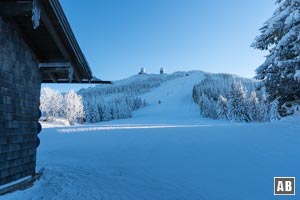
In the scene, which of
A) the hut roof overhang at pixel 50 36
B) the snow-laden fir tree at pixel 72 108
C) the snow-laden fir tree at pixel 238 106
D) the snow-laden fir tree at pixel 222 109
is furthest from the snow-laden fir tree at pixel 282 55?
the snow-laden fir tree at pixel 72 108

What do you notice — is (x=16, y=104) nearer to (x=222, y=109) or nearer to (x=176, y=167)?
(x=176, y=167)

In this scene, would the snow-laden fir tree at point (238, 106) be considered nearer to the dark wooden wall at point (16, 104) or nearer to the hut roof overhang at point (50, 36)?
the hut roof overhang at point (50, 36)

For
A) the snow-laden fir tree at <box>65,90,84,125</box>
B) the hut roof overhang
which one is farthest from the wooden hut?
the snow-laden fir tree at <box>65,90,84,125</box>

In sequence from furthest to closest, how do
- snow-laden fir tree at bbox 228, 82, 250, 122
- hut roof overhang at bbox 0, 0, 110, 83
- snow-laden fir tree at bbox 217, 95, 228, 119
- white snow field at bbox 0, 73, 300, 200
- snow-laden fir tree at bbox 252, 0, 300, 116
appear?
snow-laden fir tree at bbox 217, 95, 228, 119 < snow-laden fir tree at bbox 228, 82, 250, 122 < snow-laden fir tree at bbox 252, 0, 300, 116 < white snow field at bbox 0, 73, 300, 200 < hut roof overhang at bbox 0, 0, 110, 83

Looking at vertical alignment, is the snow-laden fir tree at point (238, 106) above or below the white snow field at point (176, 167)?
above

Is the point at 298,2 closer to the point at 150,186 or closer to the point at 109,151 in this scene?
the point at 150,186

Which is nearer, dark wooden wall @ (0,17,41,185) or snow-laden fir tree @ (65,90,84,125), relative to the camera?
dark wooden wall @ (0,17,41,185)

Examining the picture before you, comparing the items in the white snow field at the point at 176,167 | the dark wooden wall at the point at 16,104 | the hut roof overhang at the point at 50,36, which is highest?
the hut roof overhang at the point at 50,36

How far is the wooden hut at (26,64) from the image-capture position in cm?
691

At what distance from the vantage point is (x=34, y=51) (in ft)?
29.6

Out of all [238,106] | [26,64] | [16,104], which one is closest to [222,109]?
[238,106]

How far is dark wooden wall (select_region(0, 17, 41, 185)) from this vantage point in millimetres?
7020

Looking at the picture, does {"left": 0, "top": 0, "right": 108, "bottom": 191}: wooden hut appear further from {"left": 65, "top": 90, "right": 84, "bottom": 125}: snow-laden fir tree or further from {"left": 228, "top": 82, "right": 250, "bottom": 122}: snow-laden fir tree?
{"left": 65, "top": 90, "right": 84, "bottom": 125}: snow-laden fir tree

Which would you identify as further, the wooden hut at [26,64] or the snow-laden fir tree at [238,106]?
the snow-laden fir tree at [238,106]
